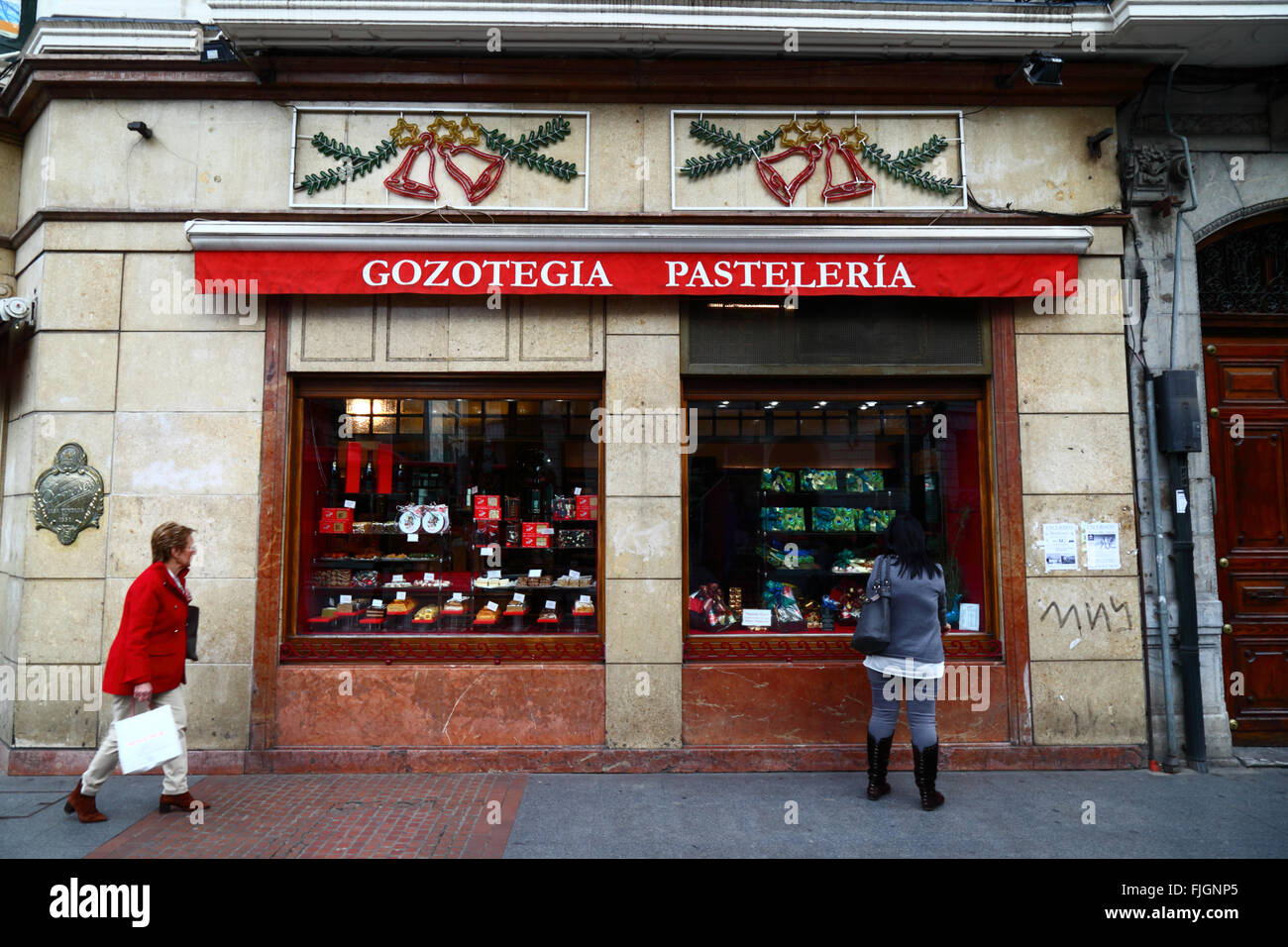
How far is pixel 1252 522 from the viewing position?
21.8 feet

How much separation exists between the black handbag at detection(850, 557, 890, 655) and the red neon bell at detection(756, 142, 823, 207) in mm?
3275

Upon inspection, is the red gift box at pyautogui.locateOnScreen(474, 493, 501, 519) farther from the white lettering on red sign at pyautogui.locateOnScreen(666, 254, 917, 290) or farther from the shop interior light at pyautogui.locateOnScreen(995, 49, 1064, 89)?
the shop interior light at pyautogui.locateOnScreen(995, 49, 1064, 89)

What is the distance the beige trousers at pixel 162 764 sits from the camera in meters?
4.84

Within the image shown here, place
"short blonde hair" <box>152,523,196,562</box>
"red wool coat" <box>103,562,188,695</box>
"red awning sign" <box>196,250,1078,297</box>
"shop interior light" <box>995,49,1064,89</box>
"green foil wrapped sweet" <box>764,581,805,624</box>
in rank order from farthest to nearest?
"green foil wrapped sweet" <box>764,581,805,624</box>, "red awning sign" <box>196,250,1078,297</box>, "shop interior light" <box>995,49,1064,89</box>, "short blonde hair" <box>152,523,196,562</box>, "red wool coat" <box>103,562,188,695</box>

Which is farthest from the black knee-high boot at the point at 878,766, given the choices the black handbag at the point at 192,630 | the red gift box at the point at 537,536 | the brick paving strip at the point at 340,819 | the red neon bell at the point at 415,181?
the red neon bell at the point at 415,181

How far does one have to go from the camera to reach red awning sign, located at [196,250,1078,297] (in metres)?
6.07

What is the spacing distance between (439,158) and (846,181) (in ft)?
11.6


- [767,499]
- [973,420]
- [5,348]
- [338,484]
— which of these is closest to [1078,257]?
[973,420]

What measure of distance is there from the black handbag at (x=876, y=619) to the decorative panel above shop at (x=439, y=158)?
155 inches

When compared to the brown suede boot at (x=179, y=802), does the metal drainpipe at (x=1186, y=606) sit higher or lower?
higher

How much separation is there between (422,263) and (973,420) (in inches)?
197

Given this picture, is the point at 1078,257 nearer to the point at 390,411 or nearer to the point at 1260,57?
the point at 1260,57

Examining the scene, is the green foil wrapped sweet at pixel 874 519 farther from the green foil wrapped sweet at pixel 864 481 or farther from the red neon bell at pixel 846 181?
the red neon bell at pixel 846 181

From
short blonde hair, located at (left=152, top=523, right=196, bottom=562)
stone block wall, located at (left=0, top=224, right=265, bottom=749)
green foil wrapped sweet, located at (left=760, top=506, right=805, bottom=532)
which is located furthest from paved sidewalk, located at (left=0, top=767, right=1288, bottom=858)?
green foil wrapped sweet, located at (left=760, top=506, right=805, bottom=532)
